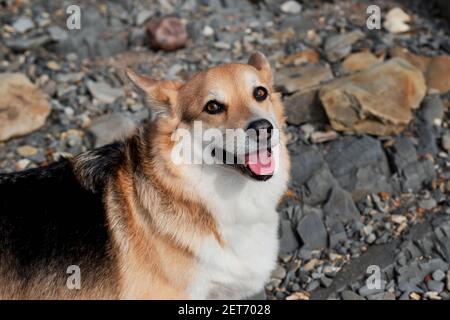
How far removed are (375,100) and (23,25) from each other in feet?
18.1

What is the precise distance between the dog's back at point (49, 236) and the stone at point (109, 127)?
106 inches

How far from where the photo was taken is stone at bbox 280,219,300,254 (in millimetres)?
6523

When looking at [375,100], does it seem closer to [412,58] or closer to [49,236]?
[412,58]

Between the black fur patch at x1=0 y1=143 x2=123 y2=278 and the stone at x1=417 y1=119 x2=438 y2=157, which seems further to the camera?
the stone at x1=417 y1=119 x2=438 y2=157

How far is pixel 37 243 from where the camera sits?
4.73 m

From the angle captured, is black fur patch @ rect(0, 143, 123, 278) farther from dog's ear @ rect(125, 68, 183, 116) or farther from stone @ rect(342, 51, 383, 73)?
stone @ rect(342, 51, 383, 73)

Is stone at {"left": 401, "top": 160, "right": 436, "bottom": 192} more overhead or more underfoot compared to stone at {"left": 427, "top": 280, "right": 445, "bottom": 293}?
more overhead

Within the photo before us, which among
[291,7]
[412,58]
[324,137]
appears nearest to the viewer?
[324,137]

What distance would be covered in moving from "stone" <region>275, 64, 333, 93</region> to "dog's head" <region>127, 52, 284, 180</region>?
2.66 m

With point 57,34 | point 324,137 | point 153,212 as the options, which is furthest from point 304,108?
point 57,34

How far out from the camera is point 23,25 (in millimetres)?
9578

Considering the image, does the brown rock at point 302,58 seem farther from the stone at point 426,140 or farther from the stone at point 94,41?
the stone at point 94,41

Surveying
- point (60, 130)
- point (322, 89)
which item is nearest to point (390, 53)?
point (322, 89)

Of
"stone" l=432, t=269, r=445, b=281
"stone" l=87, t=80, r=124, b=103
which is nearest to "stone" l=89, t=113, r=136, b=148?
"stone" l=87, t=80, r=124, b=103
